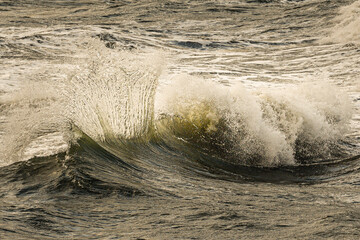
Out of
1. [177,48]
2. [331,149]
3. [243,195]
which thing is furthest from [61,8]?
[243,195]

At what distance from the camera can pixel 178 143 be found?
24.3 ft

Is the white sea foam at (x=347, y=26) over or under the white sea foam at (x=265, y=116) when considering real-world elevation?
over

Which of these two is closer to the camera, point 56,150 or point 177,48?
point 56,150

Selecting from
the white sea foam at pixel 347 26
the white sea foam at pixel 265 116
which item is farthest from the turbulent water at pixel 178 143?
the white sea foam at pixel 347 26

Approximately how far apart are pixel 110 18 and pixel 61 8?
2.83m

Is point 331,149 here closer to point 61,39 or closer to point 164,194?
point 164,194

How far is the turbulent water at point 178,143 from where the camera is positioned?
366 cm

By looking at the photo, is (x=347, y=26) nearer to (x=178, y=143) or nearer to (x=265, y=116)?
(x=265, y=116)

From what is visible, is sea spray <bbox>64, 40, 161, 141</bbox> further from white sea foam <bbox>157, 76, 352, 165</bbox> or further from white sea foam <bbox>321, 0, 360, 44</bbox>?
white sea foam <bbox>321, 0, 360, 44</bbox>

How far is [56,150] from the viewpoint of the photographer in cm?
563

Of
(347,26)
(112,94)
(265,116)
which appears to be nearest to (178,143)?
(112,94)

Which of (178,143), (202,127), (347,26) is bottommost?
(178,143)

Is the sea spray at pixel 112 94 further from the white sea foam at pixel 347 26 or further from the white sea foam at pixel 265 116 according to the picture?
the white sea foam at pixel 347 26

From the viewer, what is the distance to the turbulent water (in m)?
3.66
